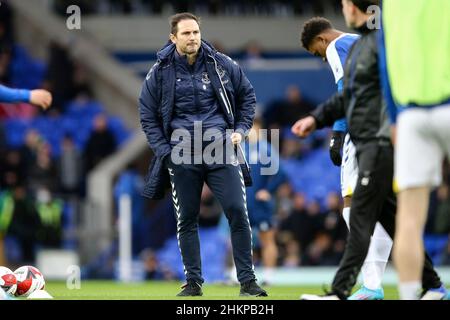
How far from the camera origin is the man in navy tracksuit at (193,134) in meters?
10.6

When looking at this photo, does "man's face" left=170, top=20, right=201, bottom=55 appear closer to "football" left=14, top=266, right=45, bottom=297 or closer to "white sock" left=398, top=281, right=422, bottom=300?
"football" left=14, top=266, right=45, bottom=297

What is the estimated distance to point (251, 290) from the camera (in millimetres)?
10508

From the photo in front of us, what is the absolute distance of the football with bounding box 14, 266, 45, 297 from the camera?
1021cm

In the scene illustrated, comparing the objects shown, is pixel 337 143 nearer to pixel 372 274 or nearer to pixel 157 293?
pixel 372 274

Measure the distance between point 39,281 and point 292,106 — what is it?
581 inches

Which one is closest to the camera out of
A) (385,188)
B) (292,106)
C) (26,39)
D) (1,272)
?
(385,188)

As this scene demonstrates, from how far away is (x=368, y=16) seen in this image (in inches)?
354

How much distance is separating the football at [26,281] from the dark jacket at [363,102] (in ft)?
10.6

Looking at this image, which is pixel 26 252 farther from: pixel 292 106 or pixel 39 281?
pixel 39 281

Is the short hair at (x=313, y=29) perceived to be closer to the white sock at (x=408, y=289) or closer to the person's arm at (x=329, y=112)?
the person's arm at (x=329, y=112)

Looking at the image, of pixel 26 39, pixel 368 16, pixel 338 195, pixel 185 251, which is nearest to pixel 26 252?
pixel 338 195

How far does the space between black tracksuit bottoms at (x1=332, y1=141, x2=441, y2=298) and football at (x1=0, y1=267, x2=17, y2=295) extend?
3.02 meters
